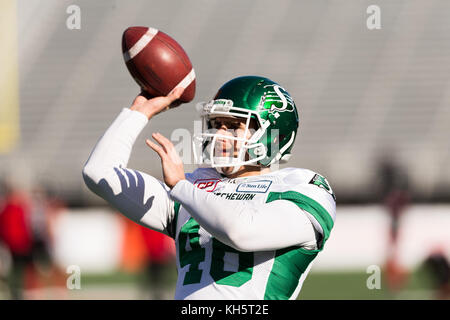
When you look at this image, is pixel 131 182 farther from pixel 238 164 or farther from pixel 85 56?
pixel 85 56

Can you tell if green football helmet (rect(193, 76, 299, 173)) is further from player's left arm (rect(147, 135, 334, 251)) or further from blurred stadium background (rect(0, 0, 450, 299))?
blurred stadium background (rect(0, 0, 450, 299))

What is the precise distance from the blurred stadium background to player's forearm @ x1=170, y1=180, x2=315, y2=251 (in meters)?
7.32

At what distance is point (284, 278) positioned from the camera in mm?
2574

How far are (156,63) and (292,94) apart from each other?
11.6 meters

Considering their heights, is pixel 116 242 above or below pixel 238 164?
below

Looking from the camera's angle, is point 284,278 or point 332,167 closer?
point 284,278

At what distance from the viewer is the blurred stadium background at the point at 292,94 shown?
10.6m

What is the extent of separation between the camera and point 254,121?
282 cm

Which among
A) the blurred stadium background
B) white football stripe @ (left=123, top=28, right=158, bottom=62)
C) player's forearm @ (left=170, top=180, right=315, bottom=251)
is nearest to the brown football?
white football stripe @ (left=123, top=28, right=158, bottom=62)

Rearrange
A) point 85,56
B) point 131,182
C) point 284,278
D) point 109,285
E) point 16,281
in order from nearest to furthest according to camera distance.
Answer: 1. point 284,278
2. point 131,182
3. point 16,281
4. point 109,285
5. point 85,56

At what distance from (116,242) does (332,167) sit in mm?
3797

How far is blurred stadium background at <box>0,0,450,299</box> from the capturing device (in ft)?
34.7
